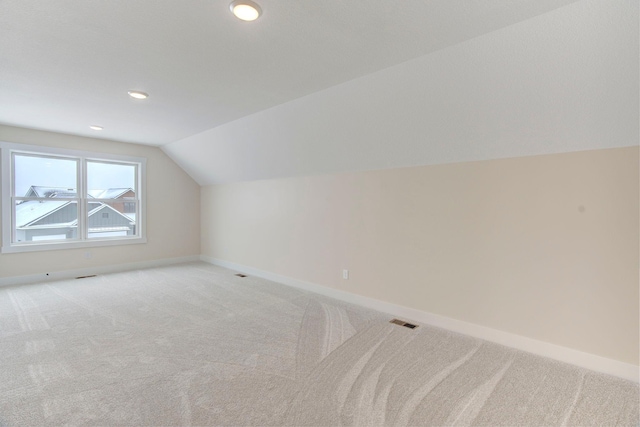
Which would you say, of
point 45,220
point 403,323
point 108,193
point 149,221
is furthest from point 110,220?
point 403,323

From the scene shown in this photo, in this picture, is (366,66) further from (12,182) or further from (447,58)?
(12,182)

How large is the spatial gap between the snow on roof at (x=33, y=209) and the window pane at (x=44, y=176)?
112mm

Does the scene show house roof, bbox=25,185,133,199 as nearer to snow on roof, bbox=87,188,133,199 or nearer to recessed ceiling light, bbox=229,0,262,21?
snow on roof, bbox=87,188,133,199

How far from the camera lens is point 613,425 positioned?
5.56 feet

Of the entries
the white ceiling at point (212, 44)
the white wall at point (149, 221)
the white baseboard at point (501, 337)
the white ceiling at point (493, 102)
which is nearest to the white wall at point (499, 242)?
the white baseboard at point (501, 337)

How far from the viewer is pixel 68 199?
5.03m

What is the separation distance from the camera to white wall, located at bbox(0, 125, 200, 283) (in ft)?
15.2

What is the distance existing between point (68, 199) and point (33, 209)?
0.45 m

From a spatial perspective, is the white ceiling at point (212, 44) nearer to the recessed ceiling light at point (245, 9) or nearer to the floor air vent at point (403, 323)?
the recessed ceiling light at point (245, 9)

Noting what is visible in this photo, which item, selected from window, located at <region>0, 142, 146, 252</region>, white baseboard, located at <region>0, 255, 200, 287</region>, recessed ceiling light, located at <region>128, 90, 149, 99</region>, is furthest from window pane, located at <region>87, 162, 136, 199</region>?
recessed ceiling light, located at <region>128, 90, 149, 99</region>

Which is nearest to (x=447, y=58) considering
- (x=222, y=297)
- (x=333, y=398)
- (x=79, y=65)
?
(x=333, y=398)

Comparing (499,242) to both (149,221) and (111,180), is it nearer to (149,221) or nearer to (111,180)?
(149,221)

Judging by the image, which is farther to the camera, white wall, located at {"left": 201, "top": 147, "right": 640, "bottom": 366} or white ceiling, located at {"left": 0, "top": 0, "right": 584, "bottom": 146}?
white wall, located at {"left": 201, "top": 147, "right": 640, "bottom": 366}

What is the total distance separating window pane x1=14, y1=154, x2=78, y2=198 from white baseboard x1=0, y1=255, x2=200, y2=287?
123 cm
